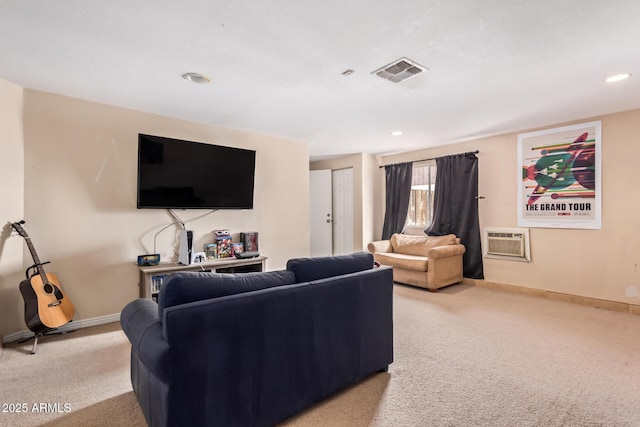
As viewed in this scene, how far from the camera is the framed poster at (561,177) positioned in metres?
3.80

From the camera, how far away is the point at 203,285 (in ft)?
4.99

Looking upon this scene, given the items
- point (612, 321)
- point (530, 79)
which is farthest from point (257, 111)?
point (612, 321)

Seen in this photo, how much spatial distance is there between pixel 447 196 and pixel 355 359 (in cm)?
386

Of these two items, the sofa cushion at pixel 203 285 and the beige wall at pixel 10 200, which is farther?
the beige wall at pixel 10 200

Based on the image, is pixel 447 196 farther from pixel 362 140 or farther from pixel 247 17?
pixel 247 17

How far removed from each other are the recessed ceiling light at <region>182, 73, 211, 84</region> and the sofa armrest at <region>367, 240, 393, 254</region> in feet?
11.7

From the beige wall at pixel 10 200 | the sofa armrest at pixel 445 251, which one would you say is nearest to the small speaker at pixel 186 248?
the beige wall at pixel 10 200

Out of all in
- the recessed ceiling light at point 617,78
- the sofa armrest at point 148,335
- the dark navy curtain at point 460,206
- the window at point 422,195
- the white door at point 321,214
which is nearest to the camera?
the sofa armrest at point 148,335

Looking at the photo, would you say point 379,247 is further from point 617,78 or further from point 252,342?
point 252,342

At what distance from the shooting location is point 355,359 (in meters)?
1.99


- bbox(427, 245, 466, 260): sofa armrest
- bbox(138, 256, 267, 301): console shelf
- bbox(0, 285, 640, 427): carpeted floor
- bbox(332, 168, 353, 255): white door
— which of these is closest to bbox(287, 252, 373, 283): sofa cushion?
bbox(0, 285, 640, 427): carpeted floor

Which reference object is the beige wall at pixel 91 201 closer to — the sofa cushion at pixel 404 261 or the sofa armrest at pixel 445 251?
the sofa cushion at pixel 404 261

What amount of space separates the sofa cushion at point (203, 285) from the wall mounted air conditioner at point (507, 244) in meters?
3.98

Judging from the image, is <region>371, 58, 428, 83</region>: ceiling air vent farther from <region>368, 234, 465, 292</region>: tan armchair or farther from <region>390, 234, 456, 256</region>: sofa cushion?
<region>390, 234, 456, 256</region>: sofa cushion
